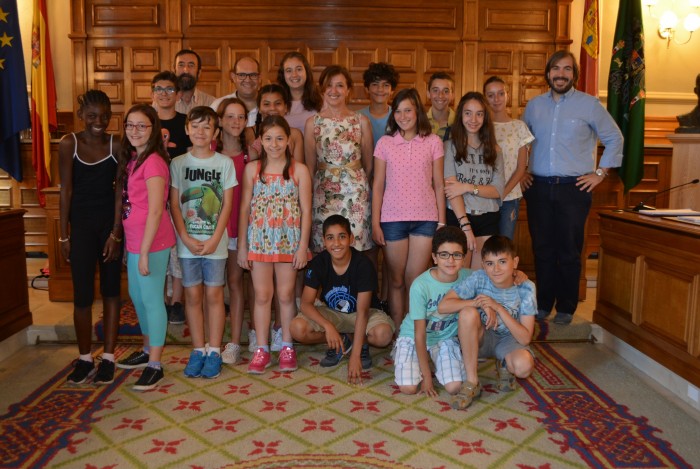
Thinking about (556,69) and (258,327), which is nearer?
(258,327)

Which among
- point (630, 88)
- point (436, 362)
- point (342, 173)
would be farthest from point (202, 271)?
point (630, 88)

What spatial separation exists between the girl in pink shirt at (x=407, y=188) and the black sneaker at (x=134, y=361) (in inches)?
54.4

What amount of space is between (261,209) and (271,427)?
1077mm

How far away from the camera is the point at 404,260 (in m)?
3.16

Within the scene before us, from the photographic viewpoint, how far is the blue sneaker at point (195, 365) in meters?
2.97

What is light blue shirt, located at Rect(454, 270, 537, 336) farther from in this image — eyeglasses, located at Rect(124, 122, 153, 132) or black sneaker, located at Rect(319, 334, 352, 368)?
eyeglasses, located at Rect(124, 122, 153, 132)

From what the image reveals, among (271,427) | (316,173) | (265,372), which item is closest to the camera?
(271,427)

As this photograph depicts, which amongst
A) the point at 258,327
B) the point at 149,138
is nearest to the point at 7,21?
the point at 149,138

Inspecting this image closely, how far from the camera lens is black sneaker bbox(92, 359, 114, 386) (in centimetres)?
288

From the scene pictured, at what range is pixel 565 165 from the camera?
3.48m

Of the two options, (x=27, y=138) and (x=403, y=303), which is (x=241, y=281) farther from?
(x=27, y=138)

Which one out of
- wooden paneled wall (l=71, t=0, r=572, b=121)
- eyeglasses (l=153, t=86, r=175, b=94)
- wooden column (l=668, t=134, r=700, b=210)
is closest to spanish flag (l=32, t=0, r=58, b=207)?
wooden paneled wall (l=71, t=0, r=572, b=121)

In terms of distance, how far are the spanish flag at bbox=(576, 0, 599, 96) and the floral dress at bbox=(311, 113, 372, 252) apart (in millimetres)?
3783

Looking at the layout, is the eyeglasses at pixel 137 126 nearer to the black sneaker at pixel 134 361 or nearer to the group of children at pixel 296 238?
the group of children at pixel 296 238
